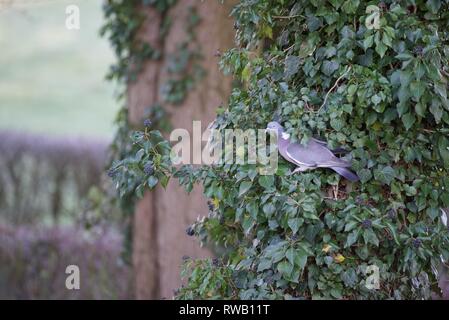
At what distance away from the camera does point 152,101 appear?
5.27m

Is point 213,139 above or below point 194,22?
below

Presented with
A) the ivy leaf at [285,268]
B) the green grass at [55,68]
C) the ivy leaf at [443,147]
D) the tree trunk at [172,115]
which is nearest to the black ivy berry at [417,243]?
the ivy leaf at [443,147]

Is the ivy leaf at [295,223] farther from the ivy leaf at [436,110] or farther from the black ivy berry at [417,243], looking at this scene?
the ivy leaf at [436,110]

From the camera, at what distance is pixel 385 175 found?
2535 millimetres

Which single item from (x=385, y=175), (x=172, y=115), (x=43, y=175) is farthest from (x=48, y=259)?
(x=385, y=175)

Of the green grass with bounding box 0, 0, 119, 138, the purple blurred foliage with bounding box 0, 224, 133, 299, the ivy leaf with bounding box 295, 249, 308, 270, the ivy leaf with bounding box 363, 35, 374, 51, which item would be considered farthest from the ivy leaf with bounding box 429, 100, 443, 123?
the green grass with bounding box 0, 0, 119, 138

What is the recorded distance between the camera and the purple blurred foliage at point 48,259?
6609mm

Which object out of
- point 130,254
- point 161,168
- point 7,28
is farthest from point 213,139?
point 7,28

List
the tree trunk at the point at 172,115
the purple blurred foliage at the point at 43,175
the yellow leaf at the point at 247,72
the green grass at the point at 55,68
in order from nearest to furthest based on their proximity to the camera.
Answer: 1. the yellow leaf at the point at 247,72
2. the tree trunk at the point at 172,115
3. the purple blurred foliage at the point at 43,175
4. the green grass at the point at 55,68

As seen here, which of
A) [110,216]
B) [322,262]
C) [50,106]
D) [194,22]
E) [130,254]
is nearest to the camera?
[322,262]

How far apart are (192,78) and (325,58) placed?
247cm

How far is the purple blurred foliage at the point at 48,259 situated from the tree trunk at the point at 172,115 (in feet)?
4.02

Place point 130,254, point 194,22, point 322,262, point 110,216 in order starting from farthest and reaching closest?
1. point 110,216
2. point 130,254
3. point 194,22
4. point 322,262
